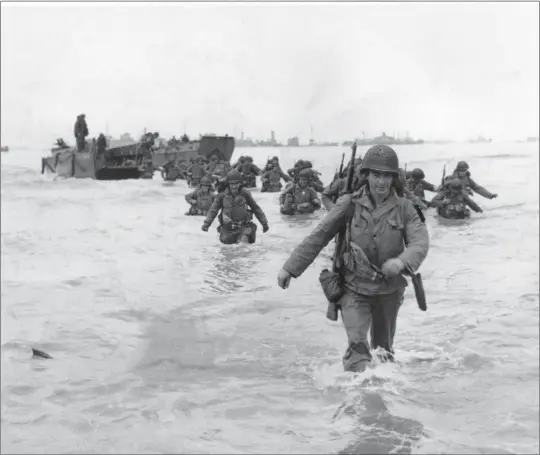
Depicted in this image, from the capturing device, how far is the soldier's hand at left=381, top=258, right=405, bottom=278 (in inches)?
211

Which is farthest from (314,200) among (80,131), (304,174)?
(80,131)

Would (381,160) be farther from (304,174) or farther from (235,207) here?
(304,174)

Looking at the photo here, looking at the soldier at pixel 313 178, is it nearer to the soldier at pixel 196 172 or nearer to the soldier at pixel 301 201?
the soldier at pixel 301 201

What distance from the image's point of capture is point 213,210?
1300 cm

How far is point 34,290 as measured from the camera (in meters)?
10.6

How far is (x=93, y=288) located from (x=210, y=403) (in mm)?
5199

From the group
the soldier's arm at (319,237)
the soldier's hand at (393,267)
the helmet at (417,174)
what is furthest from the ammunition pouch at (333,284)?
the helmet at (417,174)

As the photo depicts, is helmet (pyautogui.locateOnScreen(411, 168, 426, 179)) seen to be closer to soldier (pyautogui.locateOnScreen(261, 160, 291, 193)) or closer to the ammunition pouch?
soldier (pyautogui.locateOnScreen(261, 160, 291, 193))

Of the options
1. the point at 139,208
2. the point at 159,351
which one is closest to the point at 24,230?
the point at 139,208

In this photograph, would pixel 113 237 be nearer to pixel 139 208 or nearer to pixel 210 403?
pixel 139 208

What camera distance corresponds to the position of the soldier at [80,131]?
39656mm

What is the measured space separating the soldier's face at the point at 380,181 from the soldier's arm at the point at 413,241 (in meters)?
0.26

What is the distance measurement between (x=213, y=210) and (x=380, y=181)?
764cm

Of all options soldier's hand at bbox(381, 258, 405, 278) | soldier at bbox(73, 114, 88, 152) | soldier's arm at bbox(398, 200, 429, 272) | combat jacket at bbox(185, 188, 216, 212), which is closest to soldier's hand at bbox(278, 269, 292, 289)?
soldier's hand at bbox(381, 258, 405, 278)
